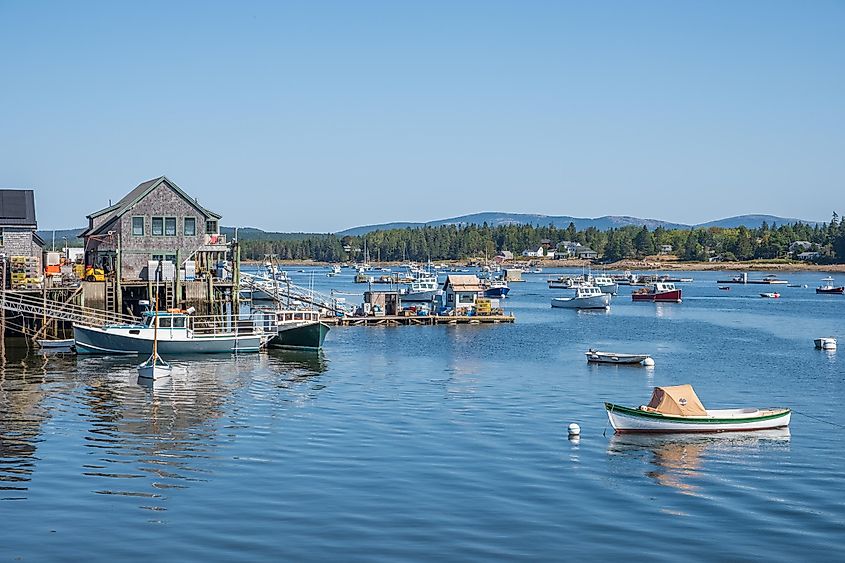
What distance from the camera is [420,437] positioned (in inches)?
1451

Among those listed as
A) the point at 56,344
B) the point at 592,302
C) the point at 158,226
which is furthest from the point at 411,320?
the point at 592,302

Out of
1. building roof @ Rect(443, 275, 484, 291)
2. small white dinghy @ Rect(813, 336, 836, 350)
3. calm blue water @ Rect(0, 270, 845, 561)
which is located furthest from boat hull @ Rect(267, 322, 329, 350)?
small white dinghy @ Rect(813, 336, 836, 350)

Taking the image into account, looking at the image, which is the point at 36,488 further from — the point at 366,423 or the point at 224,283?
the point at 224,283

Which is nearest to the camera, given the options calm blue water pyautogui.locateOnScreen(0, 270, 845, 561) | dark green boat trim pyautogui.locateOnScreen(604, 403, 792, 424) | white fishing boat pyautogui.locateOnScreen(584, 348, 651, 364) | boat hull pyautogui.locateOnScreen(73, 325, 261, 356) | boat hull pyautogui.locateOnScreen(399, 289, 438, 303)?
calm blue water pyautogui.locateOnScreen(0, 270, 845, 561)

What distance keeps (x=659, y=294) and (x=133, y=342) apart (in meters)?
94.1

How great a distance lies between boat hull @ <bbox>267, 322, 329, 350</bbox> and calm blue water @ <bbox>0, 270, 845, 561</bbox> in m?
4.30

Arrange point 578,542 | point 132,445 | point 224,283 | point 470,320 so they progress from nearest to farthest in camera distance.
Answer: point 578,542 → point 132,445 → point 224,283 → point 470,320

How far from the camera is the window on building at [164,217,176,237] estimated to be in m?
71.8

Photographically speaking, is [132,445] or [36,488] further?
[132,445]

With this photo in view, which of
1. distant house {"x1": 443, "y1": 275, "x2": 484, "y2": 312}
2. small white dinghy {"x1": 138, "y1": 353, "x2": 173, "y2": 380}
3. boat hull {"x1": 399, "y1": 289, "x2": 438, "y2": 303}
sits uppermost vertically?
distant house {"x1": 443, "y1": 275, "x2": 484, "y2": 312}

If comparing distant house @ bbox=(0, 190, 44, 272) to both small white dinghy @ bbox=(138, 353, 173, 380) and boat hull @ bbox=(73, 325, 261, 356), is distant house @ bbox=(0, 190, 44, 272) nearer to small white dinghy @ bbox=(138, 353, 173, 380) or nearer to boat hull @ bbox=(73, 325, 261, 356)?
boat hull @ bbox=(73, 325, 261, 356)

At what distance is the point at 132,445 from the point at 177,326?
27720 mm

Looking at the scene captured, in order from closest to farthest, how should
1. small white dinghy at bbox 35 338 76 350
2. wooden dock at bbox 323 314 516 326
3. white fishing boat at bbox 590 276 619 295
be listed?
small white dinghy at bbox 35 338 76 350 < wooden dock at bbox 323 314 516 326 < white fishing boat at bbox 590 276 619 295

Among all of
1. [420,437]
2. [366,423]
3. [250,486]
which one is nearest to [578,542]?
[250,486]
